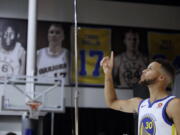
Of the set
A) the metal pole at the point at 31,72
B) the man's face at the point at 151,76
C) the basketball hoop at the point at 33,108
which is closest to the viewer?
the man's face at the point at 151,76

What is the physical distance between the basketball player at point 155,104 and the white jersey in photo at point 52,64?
4.89 metres

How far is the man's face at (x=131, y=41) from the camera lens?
25.4 feet

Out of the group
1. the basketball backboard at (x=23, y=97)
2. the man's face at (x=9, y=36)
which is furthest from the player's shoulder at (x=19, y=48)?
the basketball backboard at (x=23, y=97)

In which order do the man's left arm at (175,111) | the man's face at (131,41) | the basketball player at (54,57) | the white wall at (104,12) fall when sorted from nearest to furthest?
the man's left arm at (175,111) < the basketball player at (54,57) < the white wall at (104,12) < the man's face at (131,41)

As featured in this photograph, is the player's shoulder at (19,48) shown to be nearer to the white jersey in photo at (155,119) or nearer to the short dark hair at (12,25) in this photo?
the short dark hair at (12,25)

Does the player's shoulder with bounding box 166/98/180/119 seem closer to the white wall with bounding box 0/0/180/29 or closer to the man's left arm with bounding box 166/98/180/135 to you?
the man's left arm with bounding box 166/98/180/135

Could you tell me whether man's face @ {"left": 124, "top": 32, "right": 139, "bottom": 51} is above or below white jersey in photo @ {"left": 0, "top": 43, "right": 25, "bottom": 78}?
above

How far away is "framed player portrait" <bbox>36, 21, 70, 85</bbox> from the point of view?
7332 millimetres

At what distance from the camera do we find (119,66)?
759 cm

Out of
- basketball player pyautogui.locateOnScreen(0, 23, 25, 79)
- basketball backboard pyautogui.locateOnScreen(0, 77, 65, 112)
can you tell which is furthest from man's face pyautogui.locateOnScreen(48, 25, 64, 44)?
basketball backboard pyautogui.locateOnScreen(0, 77, 65, 112)

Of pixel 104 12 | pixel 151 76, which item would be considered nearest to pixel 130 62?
pixel 104 12

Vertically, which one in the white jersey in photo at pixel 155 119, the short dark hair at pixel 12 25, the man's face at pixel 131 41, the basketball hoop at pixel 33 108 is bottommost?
the basketball hoop at pixel 33 108

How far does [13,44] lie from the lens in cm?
736

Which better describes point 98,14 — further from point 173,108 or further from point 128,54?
point 173,108
